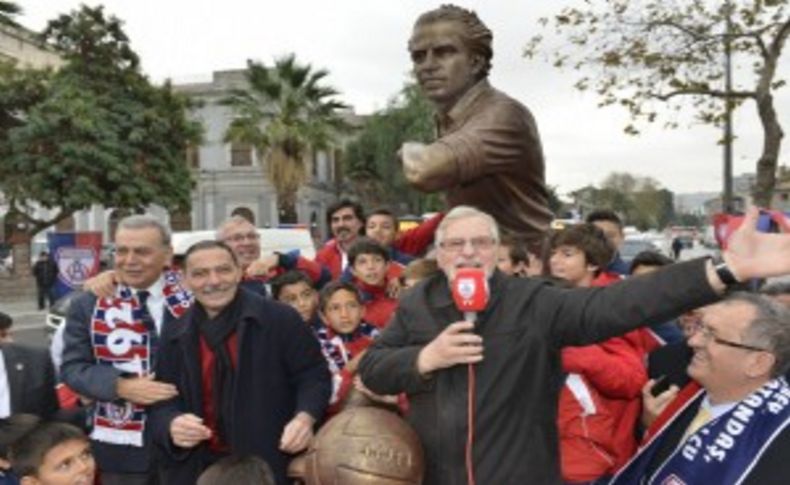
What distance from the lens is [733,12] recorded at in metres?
14.7

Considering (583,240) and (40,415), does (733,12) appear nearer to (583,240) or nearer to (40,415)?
(583,240)

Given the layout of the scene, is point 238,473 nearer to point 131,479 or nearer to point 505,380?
point 505,380

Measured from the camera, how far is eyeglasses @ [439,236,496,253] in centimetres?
292

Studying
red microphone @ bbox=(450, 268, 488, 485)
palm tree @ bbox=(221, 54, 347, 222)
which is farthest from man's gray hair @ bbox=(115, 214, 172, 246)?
palm tree @ bbox=(221, 54, 347, 222)

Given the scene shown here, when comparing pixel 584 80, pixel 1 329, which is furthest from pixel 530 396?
pixel 584 80

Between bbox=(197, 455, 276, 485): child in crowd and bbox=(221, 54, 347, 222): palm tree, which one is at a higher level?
bbox=(221, 54, 347, 222): palm tree

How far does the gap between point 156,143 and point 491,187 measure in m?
27.0

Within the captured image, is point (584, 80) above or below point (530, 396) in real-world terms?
above

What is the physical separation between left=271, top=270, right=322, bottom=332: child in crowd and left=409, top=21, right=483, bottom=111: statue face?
1.59m

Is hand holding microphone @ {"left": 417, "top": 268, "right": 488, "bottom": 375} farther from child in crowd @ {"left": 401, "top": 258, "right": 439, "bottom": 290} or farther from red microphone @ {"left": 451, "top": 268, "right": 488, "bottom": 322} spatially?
child in crowd @ {"left": 401, "top": 258, "right": 439, "bottom": 290}

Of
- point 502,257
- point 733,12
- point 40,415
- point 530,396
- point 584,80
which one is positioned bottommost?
point 40,415

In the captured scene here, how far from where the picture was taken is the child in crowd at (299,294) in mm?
5176

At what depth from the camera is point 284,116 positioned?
35.7m

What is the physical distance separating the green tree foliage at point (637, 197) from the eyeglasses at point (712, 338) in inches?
3170
